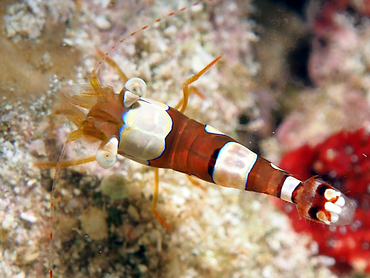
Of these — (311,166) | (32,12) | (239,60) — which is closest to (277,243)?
(311,166)

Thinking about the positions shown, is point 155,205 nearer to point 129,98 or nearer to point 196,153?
point 196,153

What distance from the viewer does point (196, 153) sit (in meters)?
2.54

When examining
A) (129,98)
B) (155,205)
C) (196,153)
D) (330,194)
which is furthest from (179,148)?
(330,194)

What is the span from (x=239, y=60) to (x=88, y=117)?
5.49ft

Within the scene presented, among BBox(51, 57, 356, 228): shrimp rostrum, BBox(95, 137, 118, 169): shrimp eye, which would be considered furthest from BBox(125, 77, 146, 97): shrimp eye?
BBox(95, 137, 118, 169): shrimp eye

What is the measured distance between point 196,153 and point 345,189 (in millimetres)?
1420

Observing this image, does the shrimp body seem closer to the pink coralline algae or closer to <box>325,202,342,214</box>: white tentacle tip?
<box>325,202,342,214</box>: white tentacle tip

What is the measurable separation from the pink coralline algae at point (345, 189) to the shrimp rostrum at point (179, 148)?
0.40m

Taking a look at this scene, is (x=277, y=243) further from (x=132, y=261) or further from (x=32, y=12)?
(x=32, y=12)

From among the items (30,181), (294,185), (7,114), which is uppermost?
(294,185)

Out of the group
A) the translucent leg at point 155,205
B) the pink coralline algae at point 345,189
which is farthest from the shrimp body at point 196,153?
the pink coralline algae at point 345,189

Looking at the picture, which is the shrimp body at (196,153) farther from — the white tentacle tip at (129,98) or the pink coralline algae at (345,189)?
the pink coralline algae at (345,189)

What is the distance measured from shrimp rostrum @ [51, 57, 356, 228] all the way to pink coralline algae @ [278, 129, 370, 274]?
40cm

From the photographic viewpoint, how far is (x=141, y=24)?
124 inches
